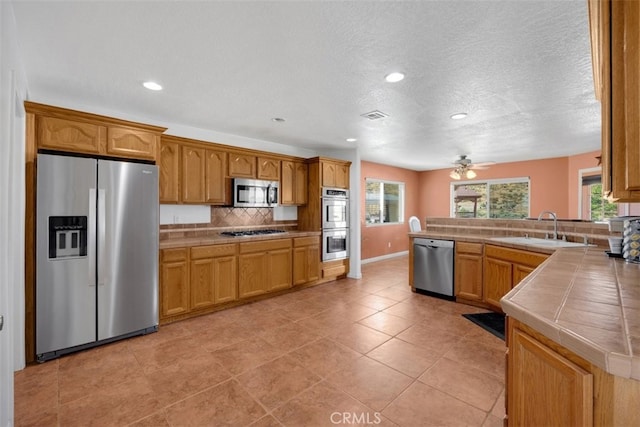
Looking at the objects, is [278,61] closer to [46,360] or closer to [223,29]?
[223,29]

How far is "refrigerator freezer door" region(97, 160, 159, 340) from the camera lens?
2.69 meters

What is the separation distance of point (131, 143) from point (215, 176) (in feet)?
3.68

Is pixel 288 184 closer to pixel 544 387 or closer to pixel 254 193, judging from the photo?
→ pixel 254 193

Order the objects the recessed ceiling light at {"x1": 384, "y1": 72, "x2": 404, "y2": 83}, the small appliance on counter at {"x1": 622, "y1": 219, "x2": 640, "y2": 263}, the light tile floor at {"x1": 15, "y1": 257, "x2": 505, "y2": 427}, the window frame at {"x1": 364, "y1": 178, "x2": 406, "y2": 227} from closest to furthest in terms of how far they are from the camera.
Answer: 1. the light tile floor at {"x1": 15, "y1": 257, "x2": 505, "y2": 427}
2. the small appliance on counter at {"x1": 622, "y1": 219, "x2": 640, "y2": 263}
3. the recessed ceiling light at {"x1": 384, "y1": 72, "x2": 404, "y2": 83}
4. the window frame at {"x1": 364, "y1": 178, "x2": 406, "y2": 227}

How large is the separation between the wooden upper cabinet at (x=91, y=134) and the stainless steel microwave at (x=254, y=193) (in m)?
1.21

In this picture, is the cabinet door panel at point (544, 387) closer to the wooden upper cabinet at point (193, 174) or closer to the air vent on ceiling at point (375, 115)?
the air vent on ceiling at point (375, 115)

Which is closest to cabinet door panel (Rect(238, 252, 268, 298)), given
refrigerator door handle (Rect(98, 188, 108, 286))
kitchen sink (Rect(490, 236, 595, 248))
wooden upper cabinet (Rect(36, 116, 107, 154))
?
refrigerator door handle (Rect(98, 188, 108, 286))

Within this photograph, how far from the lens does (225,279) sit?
3650 mm

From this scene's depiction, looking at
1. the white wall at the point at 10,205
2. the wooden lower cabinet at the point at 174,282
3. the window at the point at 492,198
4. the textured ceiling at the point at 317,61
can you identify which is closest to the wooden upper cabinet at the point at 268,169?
the textured ceiling at the point at 317,61

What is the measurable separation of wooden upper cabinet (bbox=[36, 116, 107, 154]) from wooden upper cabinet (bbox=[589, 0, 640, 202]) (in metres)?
3.54

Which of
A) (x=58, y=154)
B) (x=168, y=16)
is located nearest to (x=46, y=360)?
(x=58, y=154)

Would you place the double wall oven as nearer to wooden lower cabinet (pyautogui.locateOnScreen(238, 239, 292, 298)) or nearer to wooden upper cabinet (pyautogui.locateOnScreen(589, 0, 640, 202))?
wooden lower cabinet (pyautogui.locateOnScreen(238, 239, 292, 298))

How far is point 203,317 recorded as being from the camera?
3.46 metres

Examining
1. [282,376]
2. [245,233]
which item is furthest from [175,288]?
[282,376]
